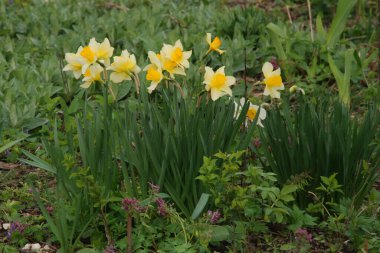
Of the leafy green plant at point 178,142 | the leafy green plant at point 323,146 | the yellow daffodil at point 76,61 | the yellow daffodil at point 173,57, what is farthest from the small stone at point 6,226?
the leafy green plant at point 323,146

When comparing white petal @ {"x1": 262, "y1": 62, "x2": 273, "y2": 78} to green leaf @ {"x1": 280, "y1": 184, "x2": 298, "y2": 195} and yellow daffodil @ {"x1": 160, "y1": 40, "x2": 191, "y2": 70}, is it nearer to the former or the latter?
yellow daffodil @ {"x1": 160, "y1": 40, "x2": 191, "y2": 70}

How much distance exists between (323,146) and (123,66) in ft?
2.73

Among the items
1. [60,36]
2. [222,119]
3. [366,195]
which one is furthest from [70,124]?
[60,36]

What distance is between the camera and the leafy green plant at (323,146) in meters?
2.76

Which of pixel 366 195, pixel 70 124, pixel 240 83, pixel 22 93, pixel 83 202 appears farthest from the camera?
pixel 240 83

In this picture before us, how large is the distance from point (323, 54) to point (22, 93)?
1.90 m

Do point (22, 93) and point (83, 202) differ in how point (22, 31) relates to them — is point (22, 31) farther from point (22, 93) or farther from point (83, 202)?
point (83, 202)

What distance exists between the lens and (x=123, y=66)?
107 inches

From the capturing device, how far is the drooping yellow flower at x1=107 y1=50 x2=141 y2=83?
2.71m

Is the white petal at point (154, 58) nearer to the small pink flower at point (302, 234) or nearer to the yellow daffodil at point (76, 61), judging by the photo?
the yellow daffodil at point (76, 61)

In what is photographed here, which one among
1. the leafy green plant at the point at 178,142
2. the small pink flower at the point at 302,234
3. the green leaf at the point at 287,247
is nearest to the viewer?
the small pink flower at the point at 302,234

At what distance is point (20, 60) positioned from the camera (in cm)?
444

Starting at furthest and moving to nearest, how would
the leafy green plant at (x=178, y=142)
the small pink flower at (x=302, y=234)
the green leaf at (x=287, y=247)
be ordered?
the leafy green plant at (x=178, y=142) → the green leaf at (x=287, y=247) → the small pink flower at (x=302, y=234)

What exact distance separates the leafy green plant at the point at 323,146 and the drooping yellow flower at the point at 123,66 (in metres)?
0.58
